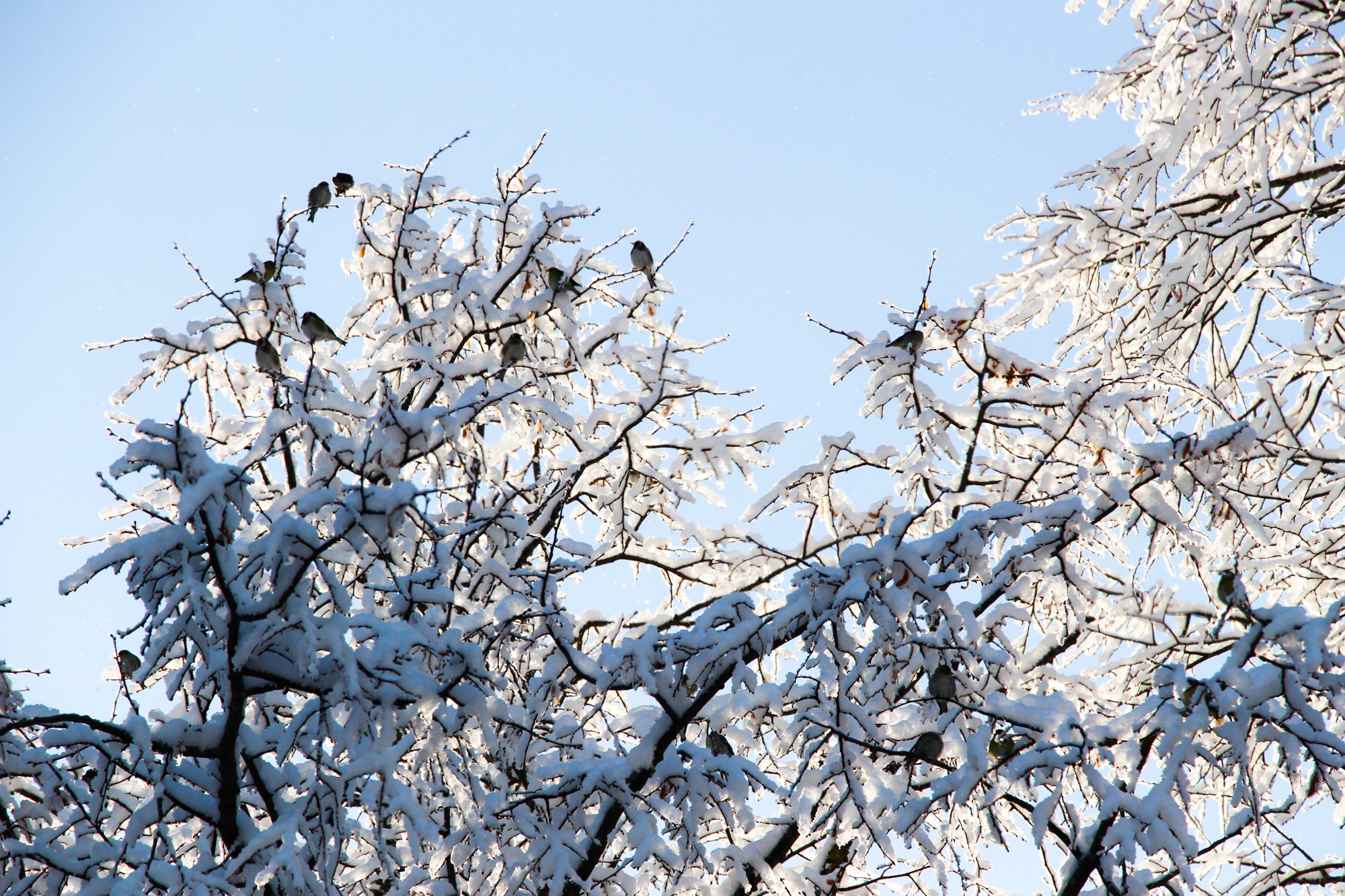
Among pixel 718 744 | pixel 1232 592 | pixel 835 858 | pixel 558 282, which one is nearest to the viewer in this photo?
pixel 1232 592

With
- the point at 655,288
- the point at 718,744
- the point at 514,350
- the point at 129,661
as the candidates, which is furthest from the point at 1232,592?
the point at 129,661

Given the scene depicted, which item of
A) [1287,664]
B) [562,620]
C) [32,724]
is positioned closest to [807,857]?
[562,620]

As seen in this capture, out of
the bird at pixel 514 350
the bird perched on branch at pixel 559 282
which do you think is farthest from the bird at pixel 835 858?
the bird perched on branch at pixel 559 282

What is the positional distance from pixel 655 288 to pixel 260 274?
184 centimetres

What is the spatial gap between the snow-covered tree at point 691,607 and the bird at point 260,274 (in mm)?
53

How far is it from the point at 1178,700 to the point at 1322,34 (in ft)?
14.7

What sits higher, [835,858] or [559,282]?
[559,282]

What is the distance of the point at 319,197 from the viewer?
196 inches

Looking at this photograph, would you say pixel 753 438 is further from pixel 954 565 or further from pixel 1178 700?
pixel 1178 700

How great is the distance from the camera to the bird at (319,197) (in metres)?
4.92

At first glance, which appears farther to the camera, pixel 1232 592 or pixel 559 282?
pixel 559 282

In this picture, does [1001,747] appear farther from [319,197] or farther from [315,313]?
[319,197]

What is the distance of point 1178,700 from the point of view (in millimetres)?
2713

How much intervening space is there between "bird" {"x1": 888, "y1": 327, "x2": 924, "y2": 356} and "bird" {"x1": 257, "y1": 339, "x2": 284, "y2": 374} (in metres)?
2.36
